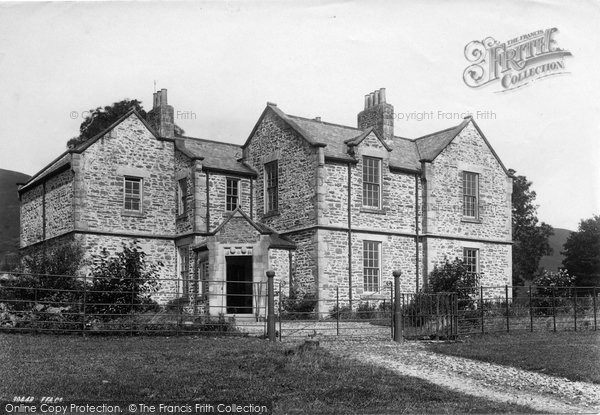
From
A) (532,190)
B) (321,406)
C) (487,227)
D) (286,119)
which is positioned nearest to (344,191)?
(286,119)

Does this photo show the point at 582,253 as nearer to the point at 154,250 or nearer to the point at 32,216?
the point at 154,250

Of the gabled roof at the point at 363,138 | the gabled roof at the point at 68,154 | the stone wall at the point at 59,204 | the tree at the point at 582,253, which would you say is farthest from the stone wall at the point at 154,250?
the tree at the point at 582,253

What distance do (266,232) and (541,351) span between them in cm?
1180

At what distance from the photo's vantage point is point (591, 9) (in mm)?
13258

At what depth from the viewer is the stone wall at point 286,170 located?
1069 inches

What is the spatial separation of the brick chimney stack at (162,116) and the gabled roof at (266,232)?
6284 millimetres

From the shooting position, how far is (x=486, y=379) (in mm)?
13688

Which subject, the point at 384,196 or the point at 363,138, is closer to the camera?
→ the point at 363,138

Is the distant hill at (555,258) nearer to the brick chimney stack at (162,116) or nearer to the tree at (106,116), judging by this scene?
the tree at (106,116)

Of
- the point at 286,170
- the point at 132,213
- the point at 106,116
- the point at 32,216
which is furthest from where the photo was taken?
the point at 106,116

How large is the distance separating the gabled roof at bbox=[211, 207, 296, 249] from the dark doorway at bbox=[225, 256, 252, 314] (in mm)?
1334

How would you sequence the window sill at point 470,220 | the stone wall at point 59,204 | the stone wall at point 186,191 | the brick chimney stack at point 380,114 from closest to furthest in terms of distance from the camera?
the stone wall at point 59,204 → the stone wall at point 186,191 → the window sill at point 470,220 → the brick chimney stack at point 380,114

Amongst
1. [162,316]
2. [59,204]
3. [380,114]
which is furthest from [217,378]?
[380,114]

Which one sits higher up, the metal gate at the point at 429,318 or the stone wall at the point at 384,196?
the stone wall at the point at 384,196
